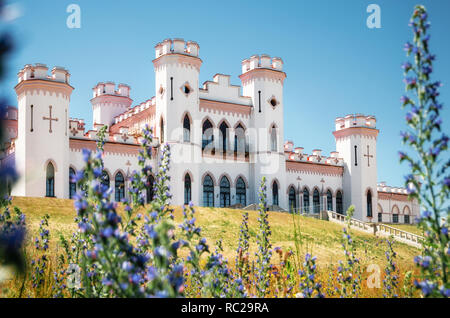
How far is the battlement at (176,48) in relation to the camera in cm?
3812

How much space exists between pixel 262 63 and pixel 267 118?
471cm

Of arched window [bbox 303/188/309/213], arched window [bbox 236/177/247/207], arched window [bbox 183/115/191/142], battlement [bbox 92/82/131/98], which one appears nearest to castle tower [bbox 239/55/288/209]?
arched window [bbox 236/177/247/207]

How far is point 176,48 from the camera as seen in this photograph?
3819cm

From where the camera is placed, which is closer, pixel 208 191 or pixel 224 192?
pixel 208 191

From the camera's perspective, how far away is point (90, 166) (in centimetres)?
397

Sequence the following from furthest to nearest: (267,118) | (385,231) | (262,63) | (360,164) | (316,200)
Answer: (360,164)
(316,200)
(262,63)
(267,118)
(385,231)

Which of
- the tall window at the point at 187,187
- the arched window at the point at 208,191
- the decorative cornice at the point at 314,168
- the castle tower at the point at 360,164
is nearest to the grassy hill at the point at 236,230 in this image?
the tall window at the point at 187,187

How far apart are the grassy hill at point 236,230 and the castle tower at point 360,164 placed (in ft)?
41.6

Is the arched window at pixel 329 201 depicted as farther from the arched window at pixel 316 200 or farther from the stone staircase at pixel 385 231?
the stone staircase at pixel 385 231

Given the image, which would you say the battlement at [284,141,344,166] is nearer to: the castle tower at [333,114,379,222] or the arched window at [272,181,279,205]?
the castle tower at [333,114,379,222]

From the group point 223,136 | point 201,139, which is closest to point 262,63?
point 223,136

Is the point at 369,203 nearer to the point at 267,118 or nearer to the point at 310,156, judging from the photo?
the point at 310,156
